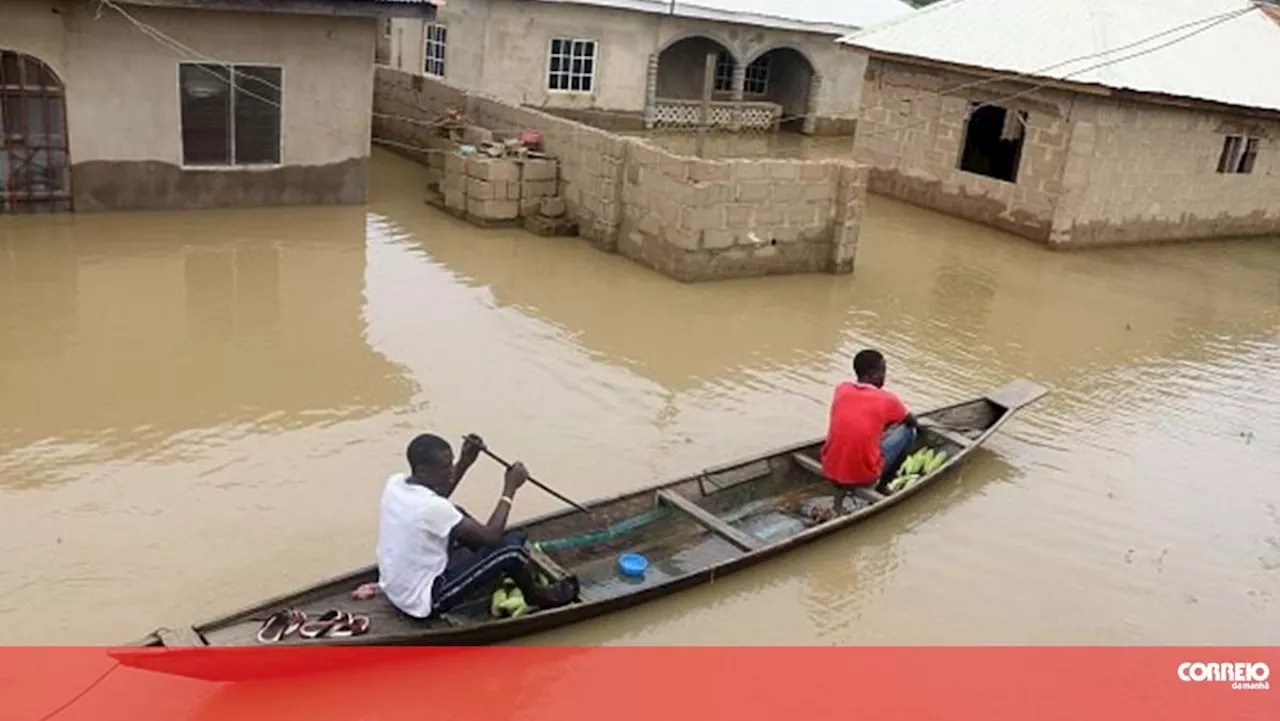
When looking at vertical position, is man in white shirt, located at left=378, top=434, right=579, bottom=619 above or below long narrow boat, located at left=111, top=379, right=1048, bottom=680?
above

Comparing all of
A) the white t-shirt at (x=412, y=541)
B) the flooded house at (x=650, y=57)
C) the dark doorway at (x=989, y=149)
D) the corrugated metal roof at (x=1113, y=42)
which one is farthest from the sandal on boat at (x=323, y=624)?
the flooded house at (x=650, y=57)

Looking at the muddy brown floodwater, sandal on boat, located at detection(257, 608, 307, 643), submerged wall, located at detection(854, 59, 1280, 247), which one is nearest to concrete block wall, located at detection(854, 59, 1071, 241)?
submerged wall, located at detection(854, 59, 1280, 247)

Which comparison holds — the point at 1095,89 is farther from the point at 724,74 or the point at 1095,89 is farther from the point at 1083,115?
the point at 724,74

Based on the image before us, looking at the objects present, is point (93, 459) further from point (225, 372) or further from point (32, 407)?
point (225, 372)

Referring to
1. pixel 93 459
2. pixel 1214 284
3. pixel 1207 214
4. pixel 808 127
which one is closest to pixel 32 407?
pixel 93 459

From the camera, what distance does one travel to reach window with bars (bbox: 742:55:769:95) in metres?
32.4

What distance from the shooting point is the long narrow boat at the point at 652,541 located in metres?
6.04

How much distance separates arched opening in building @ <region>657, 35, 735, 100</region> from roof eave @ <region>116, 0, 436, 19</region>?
15166mm

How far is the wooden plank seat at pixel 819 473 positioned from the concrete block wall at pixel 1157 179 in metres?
11.6

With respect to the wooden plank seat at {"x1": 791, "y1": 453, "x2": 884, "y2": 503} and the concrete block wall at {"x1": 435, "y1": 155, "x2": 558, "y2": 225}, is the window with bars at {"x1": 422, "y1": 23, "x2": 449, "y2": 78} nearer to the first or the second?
the concrete block wall at {"x1": 435, "y1": 155, "x2": 558, "y2": 225}

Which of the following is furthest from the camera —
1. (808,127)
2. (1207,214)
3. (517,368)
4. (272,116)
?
(808,127)

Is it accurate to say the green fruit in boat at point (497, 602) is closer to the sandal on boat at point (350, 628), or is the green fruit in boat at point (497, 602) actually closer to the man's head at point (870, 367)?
the sandal on boat at point (350, 628)

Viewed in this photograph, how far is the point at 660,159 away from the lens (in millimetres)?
14625

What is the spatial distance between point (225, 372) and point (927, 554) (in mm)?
6529
